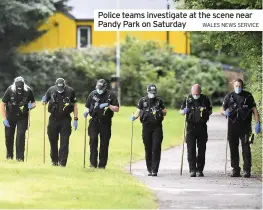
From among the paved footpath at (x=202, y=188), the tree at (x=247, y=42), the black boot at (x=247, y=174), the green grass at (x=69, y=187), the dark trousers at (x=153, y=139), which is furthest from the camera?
the tree at (x=247, y=42)

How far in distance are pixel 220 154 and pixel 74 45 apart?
4252 cm

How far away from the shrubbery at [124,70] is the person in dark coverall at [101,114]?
3988 cm

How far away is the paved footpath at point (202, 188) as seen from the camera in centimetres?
1611

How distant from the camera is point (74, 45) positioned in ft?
233

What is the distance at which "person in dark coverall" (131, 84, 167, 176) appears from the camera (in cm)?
2156

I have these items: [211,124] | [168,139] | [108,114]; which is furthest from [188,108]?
[211,124]

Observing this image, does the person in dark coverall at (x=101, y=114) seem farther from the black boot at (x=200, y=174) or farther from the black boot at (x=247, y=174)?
the black boot at (x=247, y=174)

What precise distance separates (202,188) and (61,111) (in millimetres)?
4427

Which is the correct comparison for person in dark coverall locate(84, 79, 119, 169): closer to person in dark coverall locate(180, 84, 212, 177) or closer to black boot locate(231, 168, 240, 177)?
person in dark coverall locate(180, 84, 212, 177)

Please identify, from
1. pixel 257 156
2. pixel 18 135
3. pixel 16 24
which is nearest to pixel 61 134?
pixel 18 135

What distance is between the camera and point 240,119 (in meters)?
21.5

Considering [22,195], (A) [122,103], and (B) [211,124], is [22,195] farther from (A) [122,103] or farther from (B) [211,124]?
(A) [122,103]

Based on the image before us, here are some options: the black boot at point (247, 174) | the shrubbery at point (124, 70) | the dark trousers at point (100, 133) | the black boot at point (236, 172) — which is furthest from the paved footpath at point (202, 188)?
the shrubbery at point (124, 70)

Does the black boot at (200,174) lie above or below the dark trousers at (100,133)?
below
